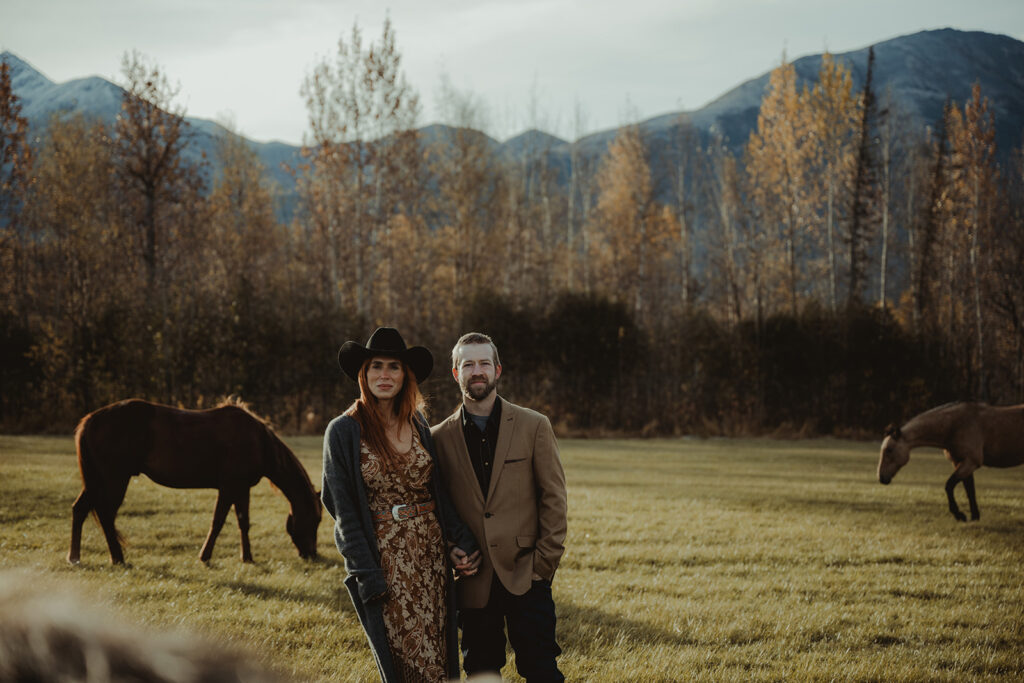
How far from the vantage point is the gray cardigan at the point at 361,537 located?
2.92 metres

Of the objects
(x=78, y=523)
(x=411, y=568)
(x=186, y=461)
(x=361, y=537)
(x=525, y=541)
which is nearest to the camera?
(x=361, y=537)

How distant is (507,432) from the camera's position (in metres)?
3.36

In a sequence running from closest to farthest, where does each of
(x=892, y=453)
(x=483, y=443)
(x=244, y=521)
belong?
(x=483, y=443) < (x=244, y=521) < (x=892, y=453)

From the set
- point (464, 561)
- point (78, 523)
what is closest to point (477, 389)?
point (464, 561)

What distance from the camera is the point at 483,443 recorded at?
3420 mm

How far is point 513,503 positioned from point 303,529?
4.69 m

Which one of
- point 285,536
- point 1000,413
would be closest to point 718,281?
point 1000,413

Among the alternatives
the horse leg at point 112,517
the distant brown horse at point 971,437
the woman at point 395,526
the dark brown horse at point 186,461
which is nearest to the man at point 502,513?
the woman at point 395,526

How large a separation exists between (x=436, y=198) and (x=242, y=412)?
25.6m

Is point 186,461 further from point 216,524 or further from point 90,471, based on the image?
point 90,471

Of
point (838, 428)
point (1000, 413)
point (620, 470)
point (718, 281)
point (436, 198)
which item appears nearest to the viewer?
point (1000, 413)

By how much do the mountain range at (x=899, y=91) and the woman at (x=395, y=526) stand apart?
3217 centimetres

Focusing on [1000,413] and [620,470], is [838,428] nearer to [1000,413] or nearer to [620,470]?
[620,470]

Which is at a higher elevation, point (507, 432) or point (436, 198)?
point (436, 198)
